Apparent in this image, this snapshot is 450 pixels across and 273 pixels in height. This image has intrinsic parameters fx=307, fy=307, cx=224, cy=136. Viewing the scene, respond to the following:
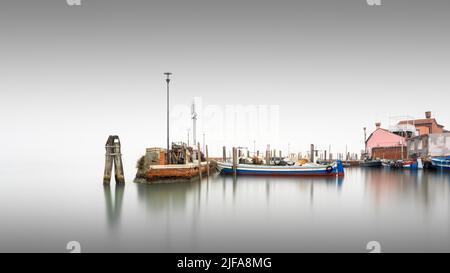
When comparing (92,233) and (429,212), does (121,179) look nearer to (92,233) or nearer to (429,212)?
(92,233)

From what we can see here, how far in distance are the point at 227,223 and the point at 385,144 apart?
7836cm

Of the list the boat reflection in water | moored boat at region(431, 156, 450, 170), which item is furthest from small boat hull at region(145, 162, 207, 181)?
moored boat at region(431, 156, 450, 170)

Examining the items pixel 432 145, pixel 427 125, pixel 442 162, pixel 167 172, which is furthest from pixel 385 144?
pixel 167 172

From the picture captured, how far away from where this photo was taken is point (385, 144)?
81.5m

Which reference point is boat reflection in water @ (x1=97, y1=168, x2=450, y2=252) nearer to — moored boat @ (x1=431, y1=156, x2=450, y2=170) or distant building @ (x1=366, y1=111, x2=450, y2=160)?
moored boat @ (x1=431, y1=156, x2=450, y2=170)

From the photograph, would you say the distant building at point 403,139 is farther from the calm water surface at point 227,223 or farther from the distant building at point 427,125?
the calm water surface at point 227,223

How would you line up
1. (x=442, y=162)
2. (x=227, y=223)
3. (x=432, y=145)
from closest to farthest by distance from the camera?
(x=227, y=223)
(x=442, y=162)
(x=432, y=145)

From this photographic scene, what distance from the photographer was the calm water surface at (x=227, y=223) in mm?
12047

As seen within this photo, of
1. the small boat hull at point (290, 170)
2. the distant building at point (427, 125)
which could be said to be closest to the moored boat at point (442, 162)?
the small boat hull at point (290, 170)

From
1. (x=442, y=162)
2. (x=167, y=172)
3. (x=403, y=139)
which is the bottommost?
(x=442, y=162)

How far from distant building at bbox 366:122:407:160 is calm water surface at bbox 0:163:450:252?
190 feet

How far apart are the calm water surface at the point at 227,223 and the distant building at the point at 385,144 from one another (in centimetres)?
5801

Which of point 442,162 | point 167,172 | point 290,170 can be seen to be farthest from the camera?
point 442,162

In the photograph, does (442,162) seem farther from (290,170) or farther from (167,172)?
(167,172)
